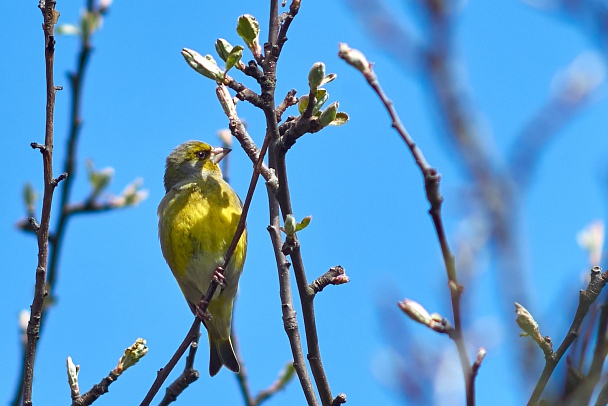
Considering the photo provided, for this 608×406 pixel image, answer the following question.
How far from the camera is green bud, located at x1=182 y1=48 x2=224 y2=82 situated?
2.75 meters

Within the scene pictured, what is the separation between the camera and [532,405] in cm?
154

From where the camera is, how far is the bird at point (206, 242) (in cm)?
544

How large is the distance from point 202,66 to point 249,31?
0.21m

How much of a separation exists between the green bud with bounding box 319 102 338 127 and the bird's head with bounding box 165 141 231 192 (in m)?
3.53

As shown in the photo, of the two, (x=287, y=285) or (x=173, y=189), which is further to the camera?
(x=173, y=189)

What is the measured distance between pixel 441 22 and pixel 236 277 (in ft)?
14.9

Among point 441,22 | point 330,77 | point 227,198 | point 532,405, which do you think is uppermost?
point 227,198

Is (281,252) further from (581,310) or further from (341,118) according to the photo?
(581,310)

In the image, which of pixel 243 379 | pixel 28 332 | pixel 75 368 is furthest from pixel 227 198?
pixel 28 332

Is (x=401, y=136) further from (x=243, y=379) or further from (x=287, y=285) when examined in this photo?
(x=243, y=379)

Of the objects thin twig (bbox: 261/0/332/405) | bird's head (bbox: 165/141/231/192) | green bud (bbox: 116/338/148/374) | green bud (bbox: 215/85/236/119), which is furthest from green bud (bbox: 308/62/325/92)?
bird's head (bbox: 165/141/231/192)

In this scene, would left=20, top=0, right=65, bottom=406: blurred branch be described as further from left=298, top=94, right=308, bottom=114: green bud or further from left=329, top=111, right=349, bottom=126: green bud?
left=329, top=111, right=349, bottom=126: green bud

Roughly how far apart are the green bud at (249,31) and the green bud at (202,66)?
0.47 feet

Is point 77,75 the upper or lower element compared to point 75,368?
upper
